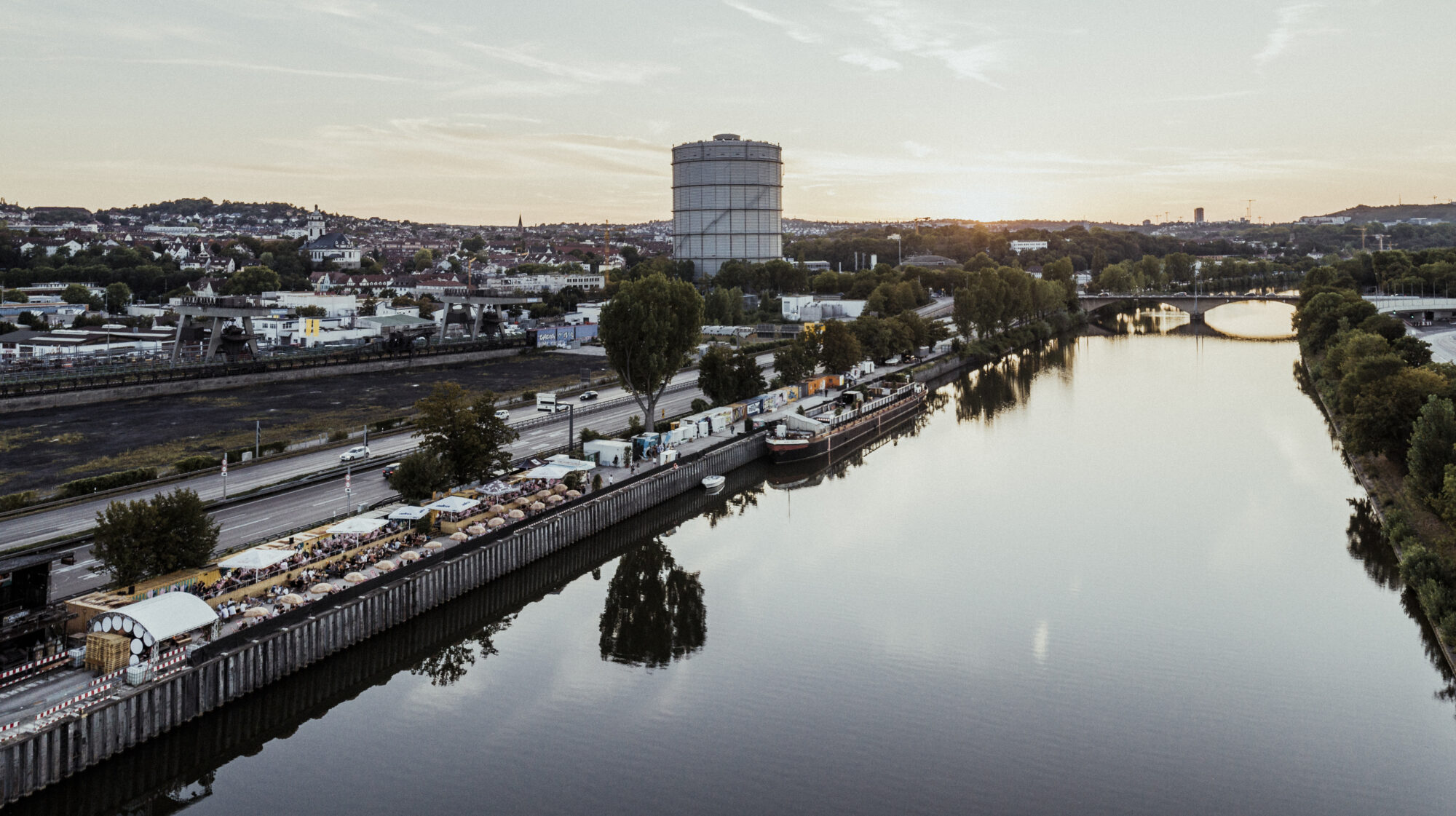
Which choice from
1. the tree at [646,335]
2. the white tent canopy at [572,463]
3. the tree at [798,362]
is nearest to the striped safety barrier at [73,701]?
the white tent canopy at [572,463]

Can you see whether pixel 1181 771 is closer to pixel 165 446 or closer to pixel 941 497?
pixel 941 497

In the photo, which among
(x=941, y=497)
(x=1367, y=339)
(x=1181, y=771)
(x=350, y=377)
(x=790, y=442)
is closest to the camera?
(x=1181, y=771)

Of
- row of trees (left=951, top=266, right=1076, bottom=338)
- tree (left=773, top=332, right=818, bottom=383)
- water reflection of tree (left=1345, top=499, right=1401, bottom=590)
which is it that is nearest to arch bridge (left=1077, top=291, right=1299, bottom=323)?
row of trees (left=951, top=266, right=1076, bottom=338)

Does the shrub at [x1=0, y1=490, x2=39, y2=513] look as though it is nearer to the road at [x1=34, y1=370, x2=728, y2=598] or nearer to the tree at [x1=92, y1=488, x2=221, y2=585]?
the road at [x1=34, y1=370, x2=728, y2=598]

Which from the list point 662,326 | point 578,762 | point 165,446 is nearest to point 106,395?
point 165,446

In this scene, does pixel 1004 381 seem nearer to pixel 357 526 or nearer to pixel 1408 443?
pixel 1408 443

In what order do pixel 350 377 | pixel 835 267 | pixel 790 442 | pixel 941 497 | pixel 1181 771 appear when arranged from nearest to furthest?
pixel 1181 771
pixel 941 497
pixel 790 442
pixel 350 377
pixel 835 267
